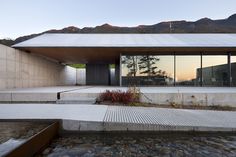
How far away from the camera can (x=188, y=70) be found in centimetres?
1516

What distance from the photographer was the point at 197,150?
12.6ft

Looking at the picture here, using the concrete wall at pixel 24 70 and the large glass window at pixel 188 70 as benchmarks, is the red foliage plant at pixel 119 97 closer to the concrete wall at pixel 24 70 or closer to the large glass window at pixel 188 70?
the concrete wall at pixel 24 70

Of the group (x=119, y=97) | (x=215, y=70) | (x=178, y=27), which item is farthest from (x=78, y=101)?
(x=178, y=27)

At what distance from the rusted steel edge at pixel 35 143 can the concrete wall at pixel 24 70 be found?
7.97 meters

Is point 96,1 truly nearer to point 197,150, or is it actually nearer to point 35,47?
point 35,47

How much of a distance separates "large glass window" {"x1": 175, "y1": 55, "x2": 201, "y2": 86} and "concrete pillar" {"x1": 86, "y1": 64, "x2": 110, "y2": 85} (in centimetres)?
1021

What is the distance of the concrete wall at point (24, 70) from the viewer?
11.2 m

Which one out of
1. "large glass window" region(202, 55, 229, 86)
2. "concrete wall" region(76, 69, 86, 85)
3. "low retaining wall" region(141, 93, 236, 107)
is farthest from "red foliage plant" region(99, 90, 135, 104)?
"concrete wall" region(76, 69, 86, 85)

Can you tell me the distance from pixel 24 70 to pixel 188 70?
432 inches

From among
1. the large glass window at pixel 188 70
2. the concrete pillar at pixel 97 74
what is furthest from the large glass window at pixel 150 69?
the concrete pillar at pixel 97 74

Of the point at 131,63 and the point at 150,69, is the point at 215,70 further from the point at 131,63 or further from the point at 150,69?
the point at 131,63

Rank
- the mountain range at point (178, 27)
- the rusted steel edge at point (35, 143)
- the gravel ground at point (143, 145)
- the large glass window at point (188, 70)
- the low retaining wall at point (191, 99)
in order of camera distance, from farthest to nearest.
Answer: the mountain range at point (178, 27), the large glass window at point (188, 70), the low retaining wall at point (191, 99), the gravel ground at point (143, 145), the rusted steel edge at point (35, 143)

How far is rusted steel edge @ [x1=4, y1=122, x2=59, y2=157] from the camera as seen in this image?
10.1ft

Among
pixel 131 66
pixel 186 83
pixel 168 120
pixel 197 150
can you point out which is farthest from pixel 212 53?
pixel 197 150
